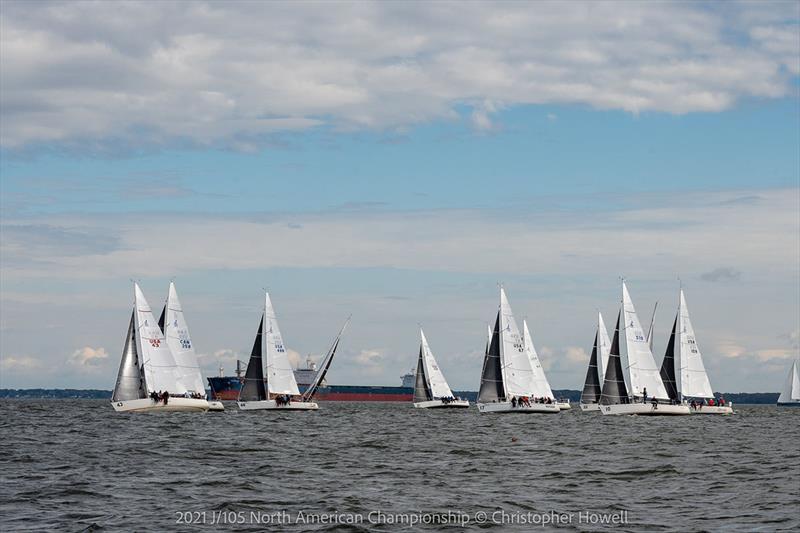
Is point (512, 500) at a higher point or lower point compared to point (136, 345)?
lower

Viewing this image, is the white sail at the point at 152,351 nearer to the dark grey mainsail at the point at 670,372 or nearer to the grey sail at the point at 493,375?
the grey sail at the point at 493,375

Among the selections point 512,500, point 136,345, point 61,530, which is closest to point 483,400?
point 136,345

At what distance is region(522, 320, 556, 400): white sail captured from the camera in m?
112

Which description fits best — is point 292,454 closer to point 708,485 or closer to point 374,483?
point 374,483

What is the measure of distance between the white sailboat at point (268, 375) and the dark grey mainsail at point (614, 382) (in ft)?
95.1

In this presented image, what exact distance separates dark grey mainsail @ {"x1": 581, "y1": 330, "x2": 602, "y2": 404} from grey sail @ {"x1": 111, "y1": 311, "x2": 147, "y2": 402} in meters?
49.8

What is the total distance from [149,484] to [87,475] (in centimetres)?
360

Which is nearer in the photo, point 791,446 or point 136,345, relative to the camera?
point 791,446

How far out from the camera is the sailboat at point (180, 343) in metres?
92.3

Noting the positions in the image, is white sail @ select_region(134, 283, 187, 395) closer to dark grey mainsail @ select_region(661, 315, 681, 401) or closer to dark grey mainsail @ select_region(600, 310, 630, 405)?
dark grey mainsail @ select_region(600, 310, 630, 405)

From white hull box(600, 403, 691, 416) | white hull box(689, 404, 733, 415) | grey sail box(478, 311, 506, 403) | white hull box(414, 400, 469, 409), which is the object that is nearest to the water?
white hull box(600, 403, 691, 416)

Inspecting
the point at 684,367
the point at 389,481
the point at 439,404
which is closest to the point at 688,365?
the point at 684,367

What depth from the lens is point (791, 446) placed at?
5475 cm

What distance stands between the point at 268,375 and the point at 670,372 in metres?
37.8
